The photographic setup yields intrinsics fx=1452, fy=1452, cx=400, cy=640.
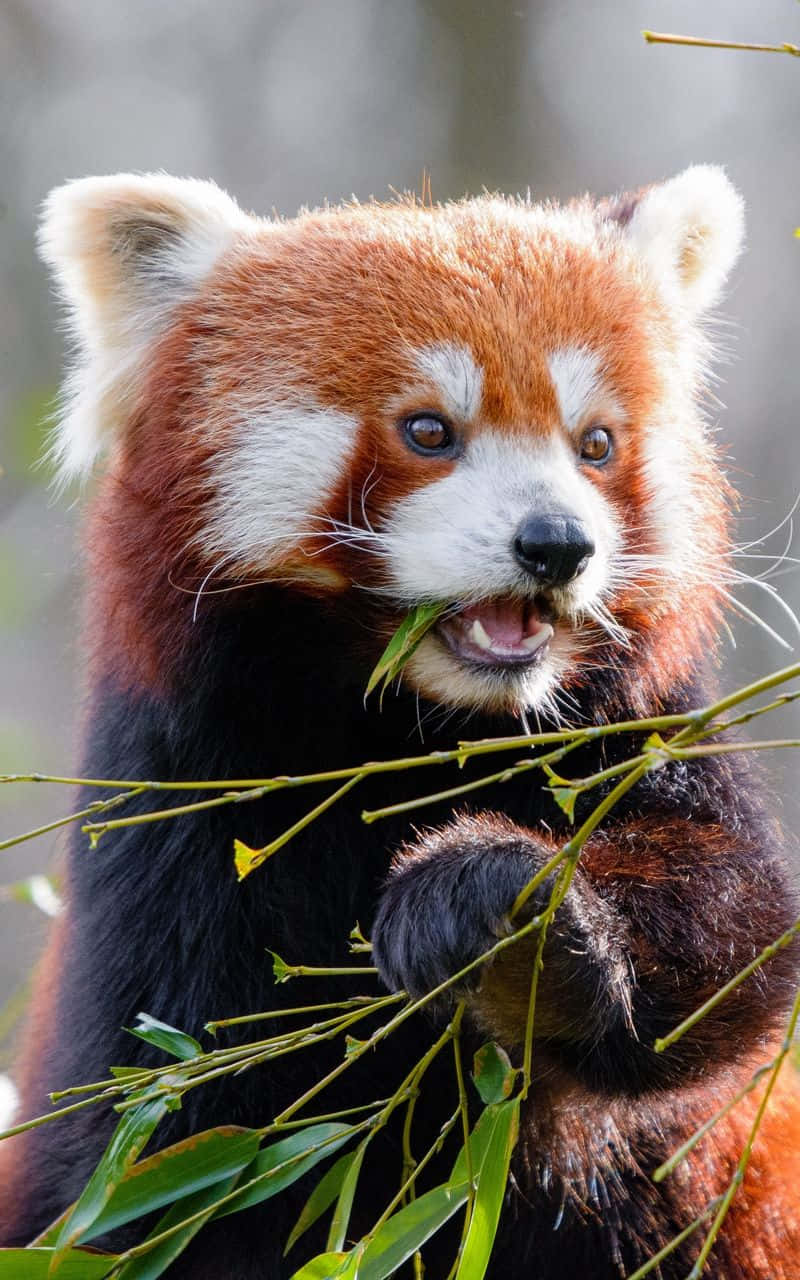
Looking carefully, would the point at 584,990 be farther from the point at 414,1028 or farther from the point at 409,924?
the point at 414,1028

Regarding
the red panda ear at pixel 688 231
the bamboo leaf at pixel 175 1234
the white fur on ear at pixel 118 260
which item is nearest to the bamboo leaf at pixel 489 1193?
the bamboo leaf at pixel 175 1234

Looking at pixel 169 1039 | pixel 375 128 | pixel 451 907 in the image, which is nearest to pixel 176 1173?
pixel 169 1039

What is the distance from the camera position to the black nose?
2.35 metres

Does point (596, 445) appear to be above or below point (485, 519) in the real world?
above

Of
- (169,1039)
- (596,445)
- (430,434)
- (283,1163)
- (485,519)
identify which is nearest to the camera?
(283,1163)

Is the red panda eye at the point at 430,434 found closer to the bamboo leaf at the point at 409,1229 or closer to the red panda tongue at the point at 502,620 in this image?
the red panda tongue at the point at 502,620

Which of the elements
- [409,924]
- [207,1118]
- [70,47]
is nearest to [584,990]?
[409,924]

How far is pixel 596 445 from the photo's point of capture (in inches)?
107

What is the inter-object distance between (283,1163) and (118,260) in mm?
1832

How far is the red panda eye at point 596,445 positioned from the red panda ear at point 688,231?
550 millimetres

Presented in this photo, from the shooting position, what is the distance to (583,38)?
8.15 m

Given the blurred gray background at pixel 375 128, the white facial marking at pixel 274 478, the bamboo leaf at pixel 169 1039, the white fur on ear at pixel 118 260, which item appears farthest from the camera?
the blurred gray background at pixel 375 128

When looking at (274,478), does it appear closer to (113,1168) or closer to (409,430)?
(409,430)

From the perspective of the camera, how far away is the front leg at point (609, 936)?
225 centimetres
